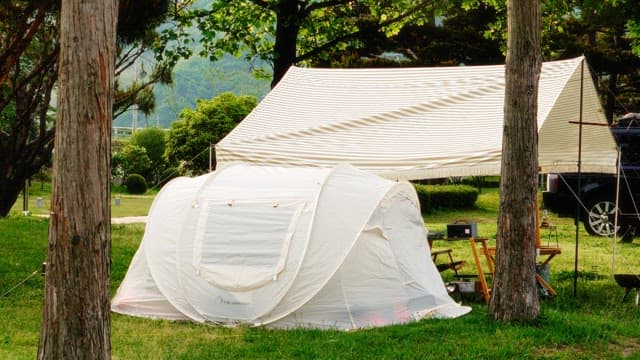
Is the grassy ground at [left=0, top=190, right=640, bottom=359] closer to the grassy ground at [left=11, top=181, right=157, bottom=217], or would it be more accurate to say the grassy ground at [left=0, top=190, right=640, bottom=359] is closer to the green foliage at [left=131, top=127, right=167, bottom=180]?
the grassy ground at [left=11, top=181, right=157, bottom=217]

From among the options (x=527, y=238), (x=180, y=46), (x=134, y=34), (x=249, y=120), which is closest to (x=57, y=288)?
(x=527, y=238)

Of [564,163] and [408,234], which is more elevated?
[564,163]

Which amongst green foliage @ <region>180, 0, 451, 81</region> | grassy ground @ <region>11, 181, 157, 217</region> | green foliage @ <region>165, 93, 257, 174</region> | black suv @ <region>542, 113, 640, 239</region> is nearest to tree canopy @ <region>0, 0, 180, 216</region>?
green foliage @ <region>180, 0, 451, 81</region>

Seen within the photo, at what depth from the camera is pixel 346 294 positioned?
30.2 feet

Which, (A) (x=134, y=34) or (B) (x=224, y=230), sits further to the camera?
(A) (x=134, y=34)

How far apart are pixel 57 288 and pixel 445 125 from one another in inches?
276

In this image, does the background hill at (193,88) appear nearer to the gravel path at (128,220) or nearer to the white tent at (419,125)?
the gravel path at (128,220)

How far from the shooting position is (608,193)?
1669cm

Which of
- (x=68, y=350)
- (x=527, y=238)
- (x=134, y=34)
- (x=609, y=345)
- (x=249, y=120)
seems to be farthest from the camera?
(x=134, y=34)

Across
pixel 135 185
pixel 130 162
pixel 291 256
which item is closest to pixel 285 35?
pixel 291 256

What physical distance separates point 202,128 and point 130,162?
7.05 metres

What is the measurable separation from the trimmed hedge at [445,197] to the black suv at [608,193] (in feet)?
25.7

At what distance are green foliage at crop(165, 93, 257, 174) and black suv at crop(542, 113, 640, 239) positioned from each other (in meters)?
24.9

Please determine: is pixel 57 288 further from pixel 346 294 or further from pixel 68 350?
pixel 346 294
